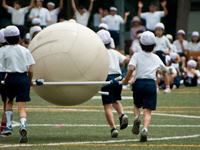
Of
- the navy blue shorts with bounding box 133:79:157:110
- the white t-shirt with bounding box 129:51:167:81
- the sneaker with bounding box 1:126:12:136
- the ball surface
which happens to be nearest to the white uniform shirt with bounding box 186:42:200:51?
the white t-shirt with bounding box 129:51:167:81

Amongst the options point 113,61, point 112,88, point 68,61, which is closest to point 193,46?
point 113,61

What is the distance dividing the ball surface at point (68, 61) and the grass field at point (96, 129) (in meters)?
0.76

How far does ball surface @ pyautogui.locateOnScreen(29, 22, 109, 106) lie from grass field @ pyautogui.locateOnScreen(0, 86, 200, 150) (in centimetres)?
76

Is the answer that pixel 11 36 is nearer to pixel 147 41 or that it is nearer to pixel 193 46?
pixel 147 41

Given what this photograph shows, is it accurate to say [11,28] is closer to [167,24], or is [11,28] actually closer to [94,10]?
[94,10]

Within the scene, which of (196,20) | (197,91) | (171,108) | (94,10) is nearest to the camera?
(171,108)

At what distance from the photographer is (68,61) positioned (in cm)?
866

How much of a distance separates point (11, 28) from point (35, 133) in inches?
75.1

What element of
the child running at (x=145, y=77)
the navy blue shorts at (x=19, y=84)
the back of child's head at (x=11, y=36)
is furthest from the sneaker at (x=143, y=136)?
the back of child's head at (x=11, y=36)

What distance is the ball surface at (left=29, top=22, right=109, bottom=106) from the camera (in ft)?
28.5

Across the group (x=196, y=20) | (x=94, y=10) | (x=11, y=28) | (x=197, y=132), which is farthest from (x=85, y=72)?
(x=196, y=20)

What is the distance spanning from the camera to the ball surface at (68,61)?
8.69 metres

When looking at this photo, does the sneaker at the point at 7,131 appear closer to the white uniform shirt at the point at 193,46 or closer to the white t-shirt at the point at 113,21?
the white t-shirt at the point at 113,21

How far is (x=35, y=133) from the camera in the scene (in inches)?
390
